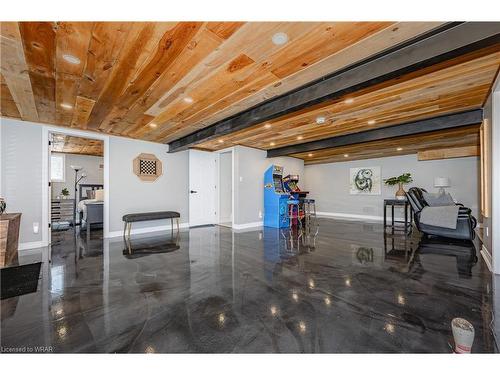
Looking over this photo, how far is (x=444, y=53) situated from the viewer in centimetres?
163

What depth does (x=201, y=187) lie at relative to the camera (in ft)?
20.8

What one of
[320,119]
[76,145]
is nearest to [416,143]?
[320,119]

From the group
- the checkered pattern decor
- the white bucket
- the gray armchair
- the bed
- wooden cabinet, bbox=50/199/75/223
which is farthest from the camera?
wooden cabinet, bbox=50/199/75/223

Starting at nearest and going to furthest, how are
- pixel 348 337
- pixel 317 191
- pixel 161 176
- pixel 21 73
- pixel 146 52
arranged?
pixel 348 337
pixel 146 52
pixel 21 73
pixel 161 176
pixel 317 191

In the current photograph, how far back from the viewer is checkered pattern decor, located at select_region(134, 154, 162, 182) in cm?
521

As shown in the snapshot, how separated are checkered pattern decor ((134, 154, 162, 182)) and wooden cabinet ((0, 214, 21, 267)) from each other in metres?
2.34

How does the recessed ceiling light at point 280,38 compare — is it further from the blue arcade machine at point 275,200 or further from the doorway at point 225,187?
the doorway at point 225,187

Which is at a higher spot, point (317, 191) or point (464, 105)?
point (464, 105)

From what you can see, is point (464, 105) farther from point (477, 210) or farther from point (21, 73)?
point (21, 73)

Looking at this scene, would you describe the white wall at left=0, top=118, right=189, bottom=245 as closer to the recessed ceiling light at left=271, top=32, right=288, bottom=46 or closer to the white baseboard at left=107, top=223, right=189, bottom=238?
the white baseboard at left=107, top=223, right=189, bottom=238

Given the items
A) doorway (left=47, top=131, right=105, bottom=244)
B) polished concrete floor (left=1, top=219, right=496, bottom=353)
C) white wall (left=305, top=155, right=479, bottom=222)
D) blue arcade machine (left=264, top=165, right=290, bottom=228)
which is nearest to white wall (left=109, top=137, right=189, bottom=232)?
doorway (left=47, top=131, right=105, bottom=244)

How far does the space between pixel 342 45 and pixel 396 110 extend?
7.16 feet
